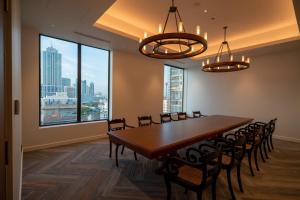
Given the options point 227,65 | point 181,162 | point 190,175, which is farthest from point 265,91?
point 181,162

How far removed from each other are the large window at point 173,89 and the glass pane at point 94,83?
283cm

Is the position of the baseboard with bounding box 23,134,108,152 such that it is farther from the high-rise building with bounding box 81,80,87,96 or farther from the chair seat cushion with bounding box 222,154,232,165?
the chair seat cushion with bounding box 222,154,232,165

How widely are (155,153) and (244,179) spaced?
72.3 inches

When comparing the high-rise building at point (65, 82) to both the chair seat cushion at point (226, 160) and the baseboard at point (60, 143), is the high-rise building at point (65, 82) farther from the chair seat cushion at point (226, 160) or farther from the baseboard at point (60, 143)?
the chair seat cushion at point (226, 160)

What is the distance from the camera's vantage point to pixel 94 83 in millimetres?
4930

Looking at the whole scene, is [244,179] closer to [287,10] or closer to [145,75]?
[287,10]

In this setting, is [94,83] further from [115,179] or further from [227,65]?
[227,65]

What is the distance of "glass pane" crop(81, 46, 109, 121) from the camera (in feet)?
15.4

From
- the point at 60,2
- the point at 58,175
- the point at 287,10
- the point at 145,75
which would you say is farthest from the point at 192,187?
the point at 145,75

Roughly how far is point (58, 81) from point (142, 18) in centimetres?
267

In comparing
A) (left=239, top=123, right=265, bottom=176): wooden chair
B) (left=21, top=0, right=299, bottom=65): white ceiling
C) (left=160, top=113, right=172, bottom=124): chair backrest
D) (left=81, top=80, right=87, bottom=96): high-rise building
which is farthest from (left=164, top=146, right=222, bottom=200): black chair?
(left=81, top=80, right=87, bottom=96): high-rise building

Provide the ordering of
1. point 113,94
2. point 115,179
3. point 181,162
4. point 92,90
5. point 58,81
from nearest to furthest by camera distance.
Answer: point 181,162 → point 115,179 → point 58,81 → point 92,90 → point 113,94

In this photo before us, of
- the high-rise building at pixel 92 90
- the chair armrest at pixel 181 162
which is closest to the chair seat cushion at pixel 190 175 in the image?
the chair armrest at pixel 181 162

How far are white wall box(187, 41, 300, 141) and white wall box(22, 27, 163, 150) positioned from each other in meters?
2.39
